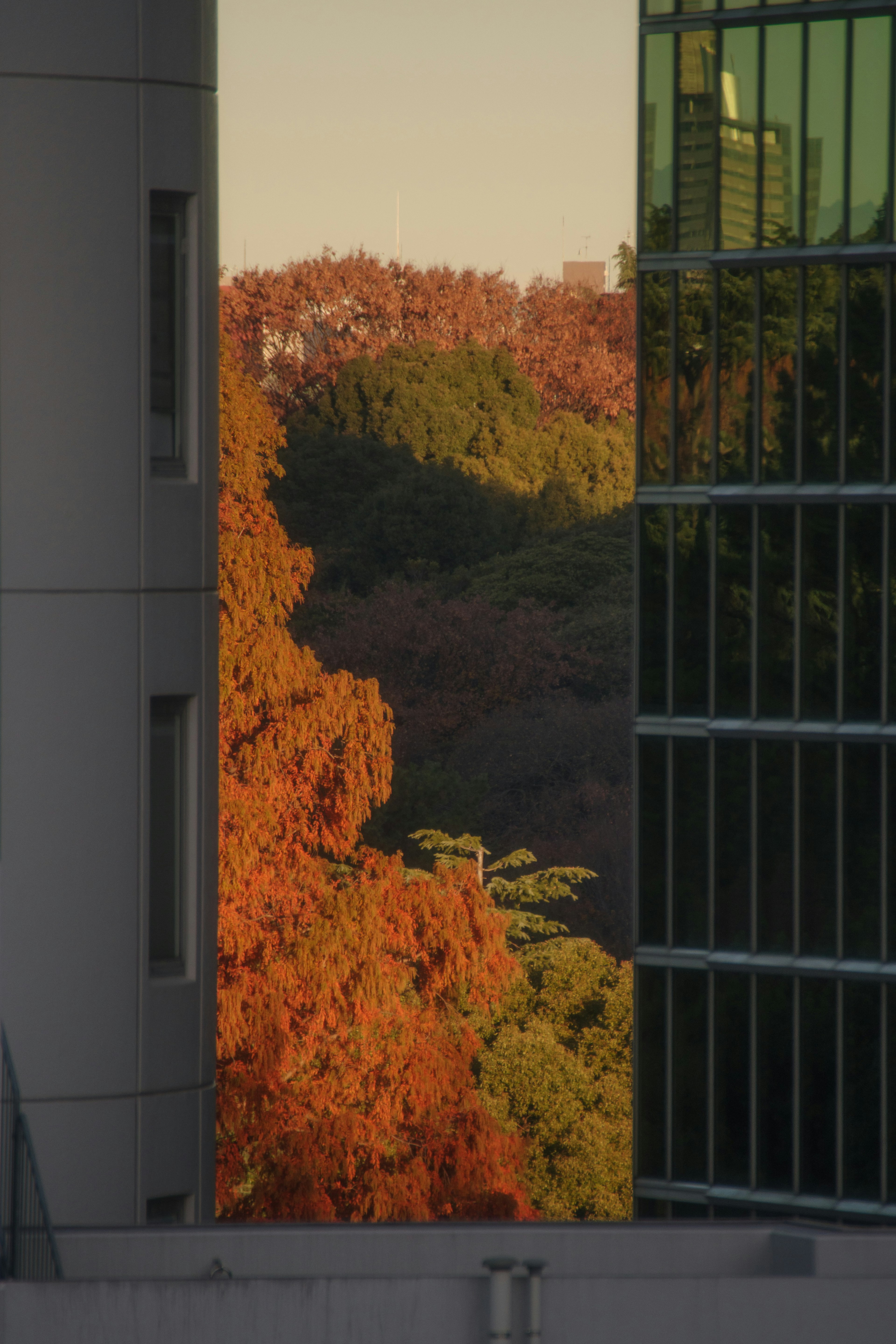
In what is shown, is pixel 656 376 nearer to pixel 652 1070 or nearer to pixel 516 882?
pixel 652 1070

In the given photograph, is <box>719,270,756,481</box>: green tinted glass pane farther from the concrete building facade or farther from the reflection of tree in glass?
the concrete building facade

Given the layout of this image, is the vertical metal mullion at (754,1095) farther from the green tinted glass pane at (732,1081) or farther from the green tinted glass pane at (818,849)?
the green tinted glass pane at (818,849)

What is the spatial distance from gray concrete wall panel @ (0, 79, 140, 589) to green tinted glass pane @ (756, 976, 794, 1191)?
534cm

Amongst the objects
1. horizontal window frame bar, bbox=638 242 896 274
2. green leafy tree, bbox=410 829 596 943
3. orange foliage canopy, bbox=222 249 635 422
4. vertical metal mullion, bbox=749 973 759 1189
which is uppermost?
orange foliage canopy, bbox=222 249 635 422

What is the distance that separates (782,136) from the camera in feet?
41.0

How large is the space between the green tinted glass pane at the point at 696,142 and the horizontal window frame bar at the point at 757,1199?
22.1 feet

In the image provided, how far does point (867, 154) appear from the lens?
40.1 ft

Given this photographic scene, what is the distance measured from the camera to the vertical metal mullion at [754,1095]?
12539mm

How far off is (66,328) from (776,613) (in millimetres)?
5249

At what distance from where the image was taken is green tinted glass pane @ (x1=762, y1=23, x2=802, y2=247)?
40.7 ft

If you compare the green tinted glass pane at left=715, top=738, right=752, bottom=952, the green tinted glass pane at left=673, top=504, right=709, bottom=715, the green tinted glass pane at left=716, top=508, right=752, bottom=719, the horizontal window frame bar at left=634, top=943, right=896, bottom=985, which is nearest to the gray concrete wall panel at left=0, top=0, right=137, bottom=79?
the green tinted glass pane at left=673, top=504, right=709, bottom=715

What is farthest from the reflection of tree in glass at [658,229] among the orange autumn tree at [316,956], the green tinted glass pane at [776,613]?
the orange autumn tree at [316,956]

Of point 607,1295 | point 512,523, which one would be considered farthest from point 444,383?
point 607,1295

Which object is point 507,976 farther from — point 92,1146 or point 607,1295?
point 607,1295
